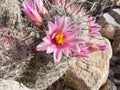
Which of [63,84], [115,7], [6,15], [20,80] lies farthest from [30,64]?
[115,7]

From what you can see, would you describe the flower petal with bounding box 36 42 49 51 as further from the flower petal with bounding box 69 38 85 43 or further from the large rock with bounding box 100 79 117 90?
the large rock with bounding box 100 79 117 90

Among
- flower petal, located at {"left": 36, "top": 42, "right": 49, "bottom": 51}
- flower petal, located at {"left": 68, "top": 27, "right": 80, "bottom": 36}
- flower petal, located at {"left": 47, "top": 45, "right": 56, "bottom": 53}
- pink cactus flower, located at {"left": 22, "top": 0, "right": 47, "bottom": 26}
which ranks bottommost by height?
flower petal, located at {"left": 47, "top": 45, "right": 56, "bottom": 53}

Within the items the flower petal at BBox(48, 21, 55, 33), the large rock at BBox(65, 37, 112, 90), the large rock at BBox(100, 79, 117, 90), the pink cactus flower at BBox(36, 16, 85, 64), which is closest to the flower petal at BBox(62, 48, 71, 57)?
the pink cactus flower at BBox(36, 16, 85, 64)

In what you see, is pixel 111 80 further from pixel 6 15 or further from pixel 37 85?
pixel 6 15

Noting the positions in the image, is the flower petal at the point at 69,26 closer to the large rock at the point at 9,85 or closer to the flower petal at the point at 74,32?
the flower petal at the point at 74,32

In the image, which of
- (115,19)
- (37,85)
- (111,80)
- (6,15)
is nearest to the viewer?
(6,15)

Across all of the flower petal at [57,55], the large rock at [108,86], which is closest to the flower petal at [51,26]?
the flower petal at [57,55]
